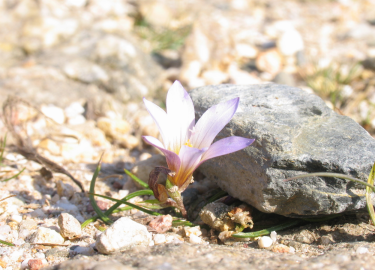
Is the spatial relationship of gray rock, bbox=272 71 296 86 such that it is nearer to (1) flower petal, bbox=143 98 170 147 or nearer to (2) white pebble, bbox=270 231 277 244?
(2) white pebble, bbox=270 231 277 244

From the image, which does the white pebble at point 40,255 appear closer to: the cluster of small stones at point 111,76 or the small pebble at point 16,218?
the cluster of small stones at point 111,76

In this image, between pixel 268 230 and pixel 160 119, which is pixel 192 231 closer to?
pixel 268 230

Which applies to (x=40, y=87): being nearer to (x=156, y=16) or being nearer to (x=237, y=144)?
(x=156, y=16)

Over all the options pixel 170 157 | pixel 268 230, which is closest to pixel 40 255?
pixel 170 157

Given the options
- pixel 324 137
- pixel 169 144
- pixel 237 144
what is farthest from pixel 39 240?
pixel 324 137

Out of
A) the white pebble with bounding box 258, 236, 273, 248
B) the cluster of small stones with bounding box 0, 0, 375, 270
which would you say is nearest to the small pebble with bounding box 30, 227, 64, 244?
the cluster of small stones with bounding box 0, 0, 375, 270

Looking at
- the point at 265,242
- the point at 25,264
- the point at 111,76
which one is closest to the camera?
the point at 25,264

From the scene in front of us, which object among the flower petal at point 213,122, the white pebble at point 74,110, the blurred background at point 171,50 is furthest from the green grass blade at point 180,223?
the white pebble at point 74,110
